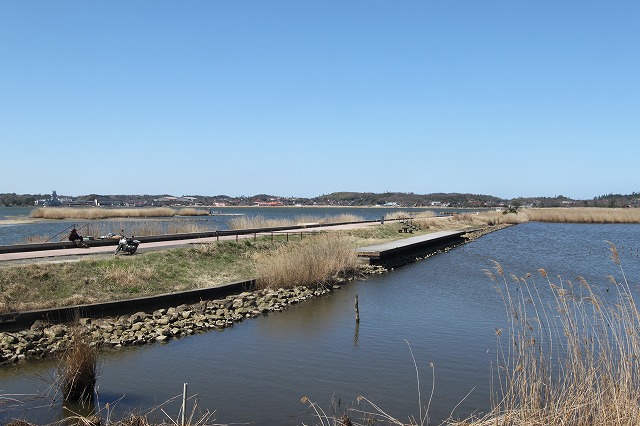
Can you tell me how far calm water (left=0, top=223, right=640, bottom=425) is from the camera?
31.2ft

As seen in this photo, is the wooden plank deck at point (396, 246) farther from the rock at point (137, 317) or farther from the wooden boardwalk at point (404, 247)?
the rock at point (137, 317)

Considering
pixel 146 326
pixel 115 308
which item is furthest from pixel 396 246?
pixel 146 326

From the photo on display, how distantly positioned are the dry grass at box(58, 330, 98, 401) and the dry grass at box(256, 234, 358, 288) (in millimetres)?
10729

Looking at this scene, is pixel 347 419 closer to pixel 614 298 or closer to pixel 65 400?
pixel 65 400

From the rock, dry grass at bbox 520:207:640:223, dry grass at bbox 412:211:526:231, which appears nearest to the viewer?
the rock

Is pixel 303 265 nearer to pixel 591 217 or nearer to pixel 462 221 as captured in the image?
pixel 462 221

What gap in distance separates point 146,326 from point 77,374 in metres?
5.02

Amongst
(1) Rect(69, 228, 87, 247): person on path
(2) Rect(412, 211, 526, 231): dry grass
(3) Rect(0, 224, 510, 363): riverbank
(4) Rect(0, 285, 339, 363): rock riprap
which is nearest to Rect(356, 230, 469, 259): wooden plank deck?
(3) Rect(0, 224, 510, 363): riverbank

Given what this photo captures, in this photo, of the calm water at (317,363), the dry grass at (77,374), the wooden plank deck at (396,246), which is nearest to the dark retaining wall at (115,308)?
the calm water at (317,363)

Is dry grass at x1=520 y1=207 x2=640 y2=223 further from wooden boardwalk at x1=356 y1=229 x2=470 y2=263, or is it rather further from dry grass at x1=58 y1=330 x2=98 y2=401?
dry grass at x1=58 y1=330 x2=98 y2=401

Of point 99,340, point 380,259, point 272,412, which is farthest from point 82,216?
point 272,412

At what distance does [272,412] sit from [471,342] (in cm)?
611

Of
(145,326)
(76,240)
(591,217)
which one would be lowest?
(145,326)

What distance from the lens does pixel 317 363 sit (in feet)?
39.0
